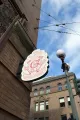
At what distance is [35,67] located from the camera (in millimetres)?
→ 6750

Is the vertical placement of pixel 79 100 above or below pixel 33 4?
below

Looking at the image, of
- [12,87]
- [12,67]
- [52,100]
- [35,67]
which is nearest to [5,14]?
[12,67]

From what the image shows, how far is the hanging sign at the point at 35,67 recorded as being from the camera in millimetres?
6326

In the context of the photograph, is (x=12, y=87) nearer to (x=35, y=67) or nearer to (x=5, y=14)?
(x=35, y=67)

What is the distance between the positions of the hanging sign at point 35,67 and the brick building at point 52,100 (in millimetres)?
21472

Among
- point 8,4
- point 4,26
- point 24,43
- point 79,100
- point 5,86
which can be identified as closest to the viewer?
point 5,86

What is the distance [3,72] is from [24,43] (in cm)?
383

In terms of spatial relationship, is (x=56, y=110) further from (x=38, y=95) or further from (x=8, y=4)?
(x=8, y=4)

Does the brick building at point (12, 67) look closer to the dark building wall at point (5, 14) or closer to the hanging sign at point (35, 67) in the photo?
the dark building wall at point (5, 14)

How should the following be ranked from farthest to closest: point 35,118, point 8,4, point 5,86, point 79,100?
point 35,118 < point 79,100 < point 8,4 < point 5,86

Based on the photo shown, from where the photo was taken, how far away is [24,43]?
34.9 feet

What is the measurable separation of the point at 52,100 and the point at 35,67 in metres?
25.8

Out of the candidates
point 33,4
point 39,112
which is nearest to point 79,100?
point 39,112

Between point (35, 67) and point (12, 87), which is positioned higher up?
point (35, 67)
